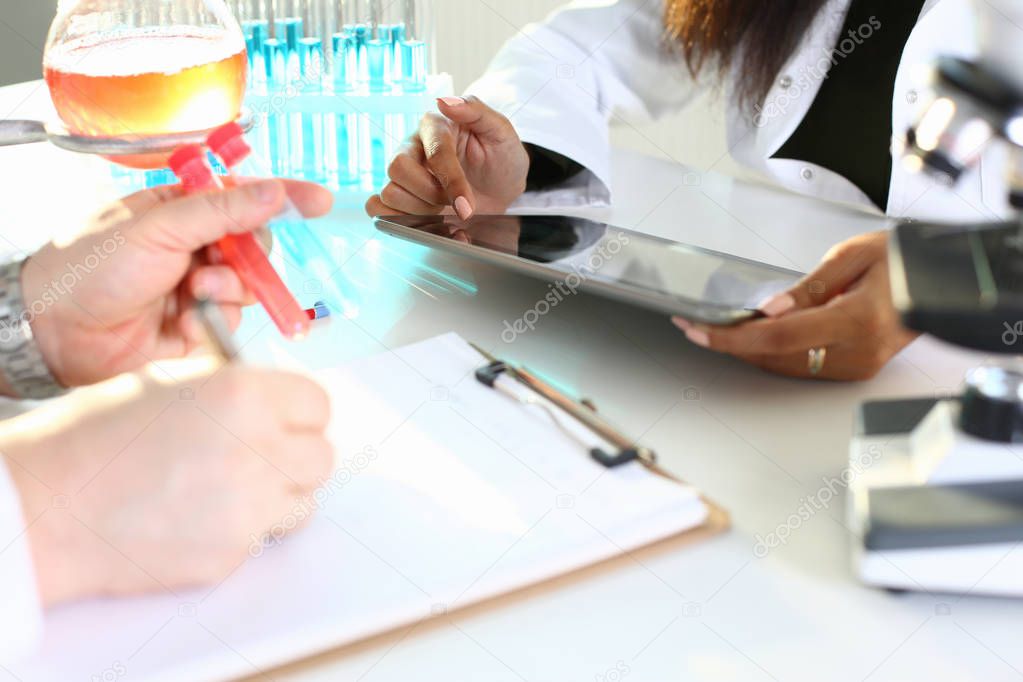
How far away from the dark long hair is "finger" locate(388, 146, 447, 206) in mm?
438

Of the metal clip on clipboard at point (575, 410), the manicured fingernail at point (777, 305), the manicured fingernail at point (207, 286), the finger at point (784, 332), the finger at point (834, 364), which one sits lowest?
the finger at point (834, 364)

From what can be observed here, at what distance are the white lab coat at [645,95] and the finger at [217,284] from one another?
45cm

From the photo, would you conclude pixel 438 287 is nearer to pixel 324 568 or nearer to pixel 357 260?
pixel 357 260

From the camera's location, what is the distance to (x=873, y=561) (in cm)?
43

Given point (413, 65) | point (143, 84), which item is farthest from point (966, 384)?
point (413, 65)

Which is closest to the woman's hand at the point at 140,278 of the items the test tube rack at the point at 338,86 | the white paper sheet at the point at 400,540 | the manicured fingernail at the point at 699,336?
the white paper sheet at the point at 400,540

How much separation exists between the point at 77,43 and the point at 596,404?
0.45 meters

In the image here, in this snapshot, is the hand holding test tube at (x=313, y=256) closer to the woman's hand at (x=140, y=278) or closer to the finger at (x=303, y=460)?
the woman's hand at (x=140, y=278)

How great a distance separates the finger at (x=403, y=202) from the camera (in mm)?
880

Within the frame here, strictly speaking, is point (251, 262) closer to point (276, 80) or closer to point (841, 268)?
point (841, 268)

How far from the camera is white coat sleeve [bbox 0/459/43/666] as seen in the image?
38 centimetres

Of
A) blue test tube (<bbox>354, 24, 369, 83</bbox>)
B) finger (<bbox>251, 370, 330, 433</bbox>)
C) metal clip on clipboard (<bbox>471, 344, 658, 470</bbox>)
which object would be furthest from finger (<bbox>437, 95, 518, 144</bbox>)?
finger (<bbox>251, 370, 330, 433</bbox>)

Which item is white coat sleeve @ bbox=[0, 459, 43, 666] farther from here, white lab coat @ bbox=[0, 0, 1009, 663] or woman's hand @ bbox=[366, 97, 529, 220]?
white lab coat @ bbox=[0, 0, 1009, 663]

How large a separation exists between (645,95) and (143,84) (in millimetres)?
783
